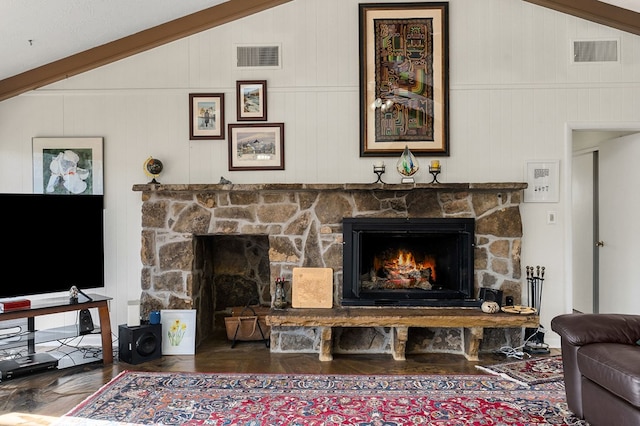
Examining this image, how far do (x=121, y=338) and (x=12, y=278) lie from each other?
917 millimetres

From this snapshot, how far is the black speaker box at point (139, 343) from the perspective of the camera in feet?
11.0

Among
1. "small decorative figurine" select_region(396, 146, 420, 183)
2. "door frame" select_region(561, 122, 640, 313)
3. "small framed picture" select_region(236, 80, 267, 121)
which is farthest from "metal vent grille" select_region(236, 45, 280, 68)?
"door frame" select_region(561, 122, 640, 313)

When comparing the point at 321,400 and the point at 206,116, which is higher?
the point at 206,116

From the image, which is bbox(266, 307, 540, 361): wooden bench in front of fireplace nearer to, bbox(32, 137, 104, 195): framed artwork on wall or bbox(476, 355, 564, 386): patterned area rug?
bbox(476, 355, 564, 386): patterned area rug

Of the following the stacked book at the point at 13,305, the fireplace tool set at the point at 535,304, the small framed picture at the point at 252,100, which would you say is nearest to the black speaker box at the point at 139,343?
the stacked book at the point at 13,305

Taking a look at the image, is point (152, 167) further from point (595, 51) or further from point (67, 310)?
point (595, 51)

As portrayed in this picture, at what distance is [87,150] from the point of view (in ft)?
12.6

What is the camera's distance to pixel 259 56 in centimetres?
383

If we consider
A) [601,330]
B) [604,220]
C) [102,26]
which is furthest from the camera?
[604,220]

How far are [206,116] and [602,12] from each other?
11.7ft

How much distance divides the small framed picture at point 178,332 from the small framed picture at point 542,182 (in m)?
3.14

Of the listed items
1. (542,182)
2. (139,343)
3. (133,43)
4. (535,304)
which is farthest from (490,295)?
(133,43)

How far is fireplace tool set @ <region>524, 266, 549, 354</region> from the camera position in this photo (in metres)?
3.57

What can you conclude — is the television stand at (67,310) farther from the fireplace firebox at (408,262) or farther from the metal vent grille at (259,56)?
the metal vent grille at (259,56)
